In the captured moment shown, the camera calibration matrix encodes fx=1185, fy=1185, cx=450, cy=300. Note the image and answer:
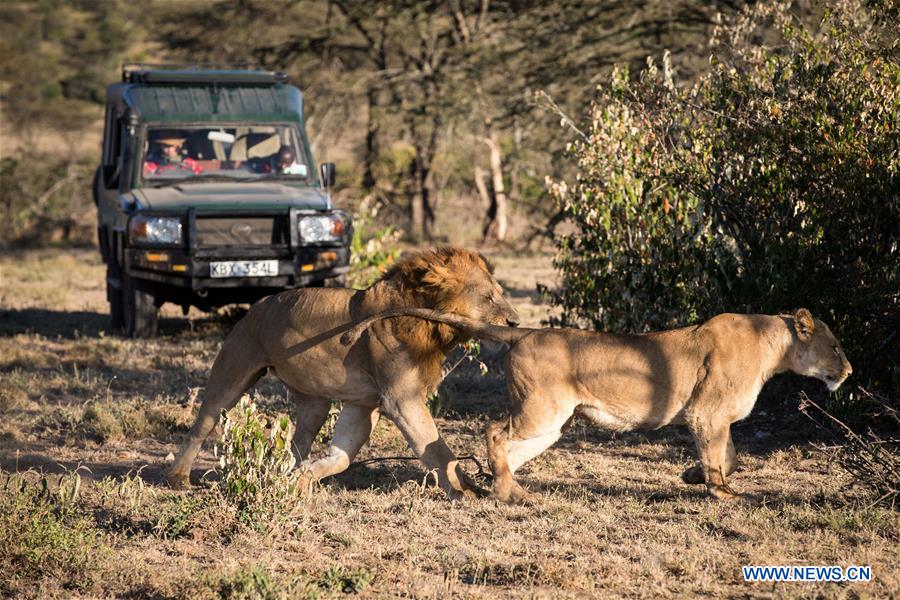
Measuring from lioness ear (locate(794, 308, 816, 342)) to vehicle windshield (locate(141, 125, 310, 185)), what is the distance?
7.11 meters

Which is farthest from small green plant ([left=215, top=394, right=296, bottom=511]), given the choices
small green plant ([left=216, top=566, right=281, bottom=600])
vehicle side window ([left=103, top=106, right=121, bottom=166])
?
vehicle side window ([left=103, top=106, right=121, bottom=166])

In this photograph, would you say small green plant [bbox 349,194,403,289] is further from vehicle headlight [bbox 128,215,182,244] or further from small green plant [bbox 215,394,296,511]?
small green plant [bbox 215,394,296,511]

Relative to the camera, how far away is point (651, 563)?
195 inches

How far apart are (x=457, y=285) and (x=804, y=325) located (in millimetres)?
1695

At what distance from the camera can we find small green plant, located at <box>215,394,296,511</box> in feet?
17.8

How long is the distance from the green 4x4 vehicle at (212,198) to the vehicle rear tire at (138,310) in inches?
0.4

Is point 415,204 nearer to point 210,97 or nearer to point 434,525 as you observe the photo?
point 210,97

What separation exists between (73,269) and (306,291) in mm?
13383

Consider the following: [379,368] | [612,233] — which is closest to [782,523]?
[379,368]

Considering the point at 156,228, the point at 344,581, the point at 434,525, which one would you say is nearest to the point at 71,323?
the point at 156,228

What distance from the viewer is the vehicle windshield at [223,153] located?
1173cm

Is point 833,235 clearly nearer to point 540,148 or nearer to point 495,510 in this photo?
point 495,510

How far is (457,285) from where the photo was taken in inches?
230

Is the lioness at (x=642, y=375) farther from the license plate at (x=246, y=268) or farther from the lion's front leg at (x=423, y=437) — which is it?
the license plate at (x=246, y=268)
